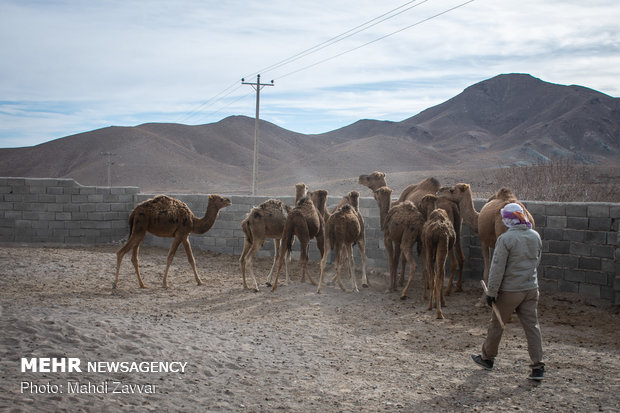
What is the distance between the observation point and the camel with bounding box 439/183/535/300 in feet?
32.6

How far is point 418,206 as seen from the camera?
11969 mm

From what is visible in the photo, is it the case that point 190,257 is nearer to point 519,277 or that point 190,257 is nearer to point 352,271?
point 352,271

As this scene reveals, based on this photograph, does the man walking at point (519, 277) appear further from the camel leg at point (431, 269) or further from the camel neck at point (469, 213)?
the camel neck at point (469, 213)

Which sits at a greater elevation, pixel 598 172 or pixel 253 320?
→ pixel 598 172

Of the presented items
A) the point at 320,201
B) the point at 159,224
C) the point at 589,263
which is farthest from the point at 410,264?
the point at 159,224

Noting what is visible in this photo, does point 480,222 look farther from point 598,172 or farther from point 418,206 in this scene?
point 598,172

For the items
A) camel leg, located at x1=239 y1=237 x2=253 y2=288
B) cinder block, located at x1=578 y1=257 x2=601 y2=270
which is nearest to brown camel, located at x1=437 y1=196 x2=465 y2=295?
cinder block, located at x1=578 y1=257 x2=601 y2=270

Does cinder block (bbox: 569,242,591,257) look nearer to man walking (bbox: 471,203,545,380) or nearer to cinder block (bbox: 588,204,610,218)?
cinder block (bbox: 588,204,610,218)

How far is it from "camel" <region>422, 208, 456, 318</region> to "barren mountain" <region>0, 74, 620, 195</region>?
130 feet

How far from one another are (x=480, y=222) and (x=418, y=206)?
1825 millimetres

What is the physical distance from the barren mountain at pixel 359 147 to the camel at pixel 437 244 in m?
39.7

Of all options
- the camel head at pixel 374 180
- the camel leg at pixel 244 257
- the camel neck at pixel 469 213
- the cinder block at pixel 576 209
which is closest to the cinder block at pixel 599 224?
the cinder block at pixel 576 209

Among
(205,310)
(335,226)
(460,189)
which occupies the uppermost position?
(460,189)

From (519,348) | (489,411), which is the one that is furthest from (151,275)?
(489,411)
